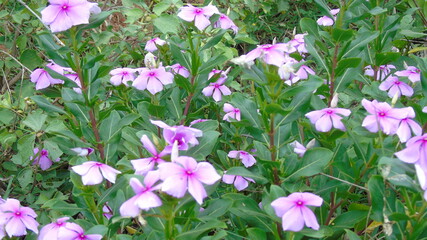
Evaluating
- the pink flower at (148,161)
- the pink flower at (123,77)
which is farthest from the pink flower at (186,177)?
the pink flower at (123,77)

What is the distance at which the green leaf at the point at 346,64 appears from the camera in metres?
1.57

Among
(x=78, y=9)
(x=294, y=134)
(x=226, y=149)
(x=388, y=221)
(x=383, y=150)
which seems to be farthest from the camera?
(x=226, y=149)

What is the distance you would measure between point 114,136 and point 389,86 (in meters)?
1.00

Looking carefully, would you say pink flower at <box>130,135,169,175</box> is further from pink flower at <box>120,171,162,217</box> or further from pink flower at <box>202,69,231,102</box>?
pink flower at <box>202,69,231,102</box>

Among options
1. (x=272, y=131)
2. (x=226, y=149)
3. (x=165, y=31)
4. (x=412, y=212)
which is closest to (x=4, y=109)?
(x=165, y=31)

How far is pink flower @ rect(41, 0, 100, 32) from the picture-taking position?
1.42 meters

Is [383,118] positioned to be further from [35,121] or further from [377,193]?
[35,121]

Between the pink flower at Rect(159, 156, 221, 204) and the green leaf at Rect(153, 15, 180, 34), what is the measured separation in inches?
55.1

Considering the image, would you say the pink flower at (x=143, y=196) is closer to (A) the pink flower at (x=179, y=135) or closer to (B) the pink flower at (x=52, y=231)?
(A) the pink flower at (x=179, y=135)

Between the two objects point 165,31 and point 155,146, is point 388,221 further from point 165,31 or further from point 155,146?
point 165,31

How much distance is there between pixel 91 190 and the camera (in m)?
1.40

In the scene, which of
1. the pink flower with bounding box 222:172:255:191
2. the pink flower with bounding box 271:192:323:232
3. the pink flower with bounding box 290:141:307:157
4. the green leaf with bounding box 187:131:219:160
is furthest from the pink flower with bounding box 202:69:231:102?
the pink flower with bounding box 271:192:323:232

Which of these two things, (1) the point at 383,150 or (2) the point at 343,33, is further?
(2) the point at 343,33

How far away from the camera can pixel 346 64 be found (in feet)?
5.24
